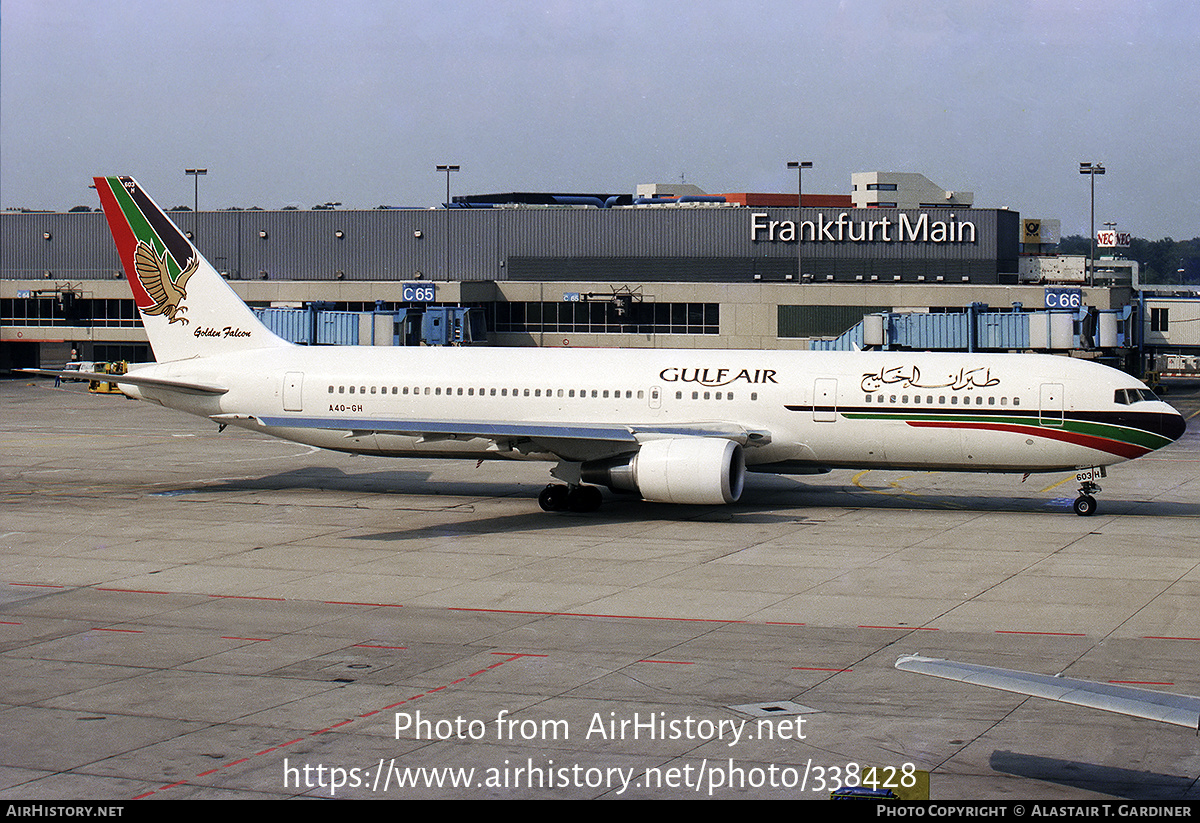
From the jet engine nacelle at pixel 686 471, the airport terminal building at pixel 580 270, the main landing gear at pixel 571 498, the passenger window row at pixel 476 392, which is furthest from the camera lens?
the airport terminal building at pixel 580 270

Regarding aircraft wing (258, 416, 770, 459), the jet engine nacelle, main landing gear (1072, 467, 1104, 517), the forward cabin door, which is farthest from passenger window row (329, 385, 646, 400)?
main landing gear (1072, 467, 1104, 517)

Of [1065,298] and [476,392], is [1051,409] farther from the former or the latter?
[1065,298]

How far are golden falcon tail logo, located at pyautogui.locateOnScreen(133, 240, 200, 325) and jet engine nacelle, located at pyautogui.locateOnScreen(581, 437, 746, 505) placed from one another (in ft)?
54.1

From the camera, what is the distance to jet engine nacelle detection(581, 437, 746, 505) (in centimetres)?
3322

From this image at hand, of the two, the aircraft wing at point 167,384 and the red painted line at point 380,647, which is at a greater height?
the aircraft wing at point 167,384

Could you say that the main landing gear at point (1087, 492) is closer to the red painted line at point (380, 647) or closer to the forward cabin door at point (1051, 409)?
the forward cabin door at point (1051, 409)

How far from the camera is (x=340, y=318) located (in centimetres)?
7381

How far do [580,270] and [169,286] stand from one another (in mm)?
51741

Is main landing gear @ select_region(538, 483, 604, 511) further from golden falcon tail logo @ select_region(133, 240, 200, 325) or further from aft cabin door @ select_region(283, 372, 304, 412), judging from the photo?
golden falcon tail logo @ select_region(133, 240, 200, 325)

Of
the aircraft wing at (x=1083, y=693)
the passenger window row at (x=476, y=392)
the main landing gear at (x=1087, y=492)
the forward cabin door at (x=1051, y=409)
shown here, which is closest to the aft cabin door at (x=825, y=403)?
the passenger window row at (x=476, y=392)

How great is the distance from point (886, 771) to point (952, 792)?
3.03ft

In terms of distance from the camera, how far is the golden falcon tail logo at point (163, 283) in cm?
4169

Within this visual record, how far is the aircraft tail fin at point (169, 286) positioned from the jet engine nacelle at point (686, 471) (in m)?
14.0

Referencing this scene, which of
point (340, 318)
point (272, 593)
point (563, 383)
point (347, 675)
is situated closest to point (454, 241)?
point (340, 318)
